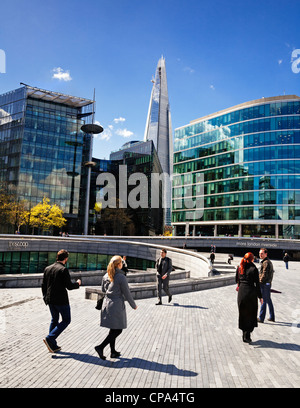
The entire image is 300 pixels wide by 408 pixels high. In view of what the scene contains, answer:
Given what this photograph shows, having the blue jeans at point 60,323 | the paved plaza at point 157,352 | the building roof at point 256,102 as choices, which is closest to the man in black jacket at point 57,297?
the blue jeans at point 60,323

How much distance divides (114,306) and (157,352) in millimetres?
1354

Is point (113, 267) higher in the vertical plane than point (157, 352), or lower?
higher

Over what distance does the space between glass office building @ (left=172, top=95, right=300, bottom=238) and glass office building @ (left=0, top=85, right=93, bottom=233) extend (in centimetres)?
2481

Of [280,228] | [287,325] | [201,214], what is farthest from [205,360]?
[201,214]

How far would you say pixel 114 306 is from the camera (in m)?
4.67

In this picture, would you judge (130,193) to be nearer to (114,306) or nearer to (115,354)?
(115,354)

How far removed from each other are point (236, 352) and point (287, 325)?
106 inches

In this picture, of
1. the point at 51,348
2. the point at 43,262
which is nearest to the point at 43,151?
the point at 43,262

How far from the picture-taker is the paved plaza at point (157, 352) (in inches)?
159

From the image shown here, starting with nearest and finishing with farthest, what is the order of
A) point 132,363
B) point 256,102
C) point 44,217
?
point 132,363 < point 44,217 < point 256,102

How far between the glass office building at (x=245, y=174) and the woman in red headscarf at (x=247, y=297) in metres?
45.3
